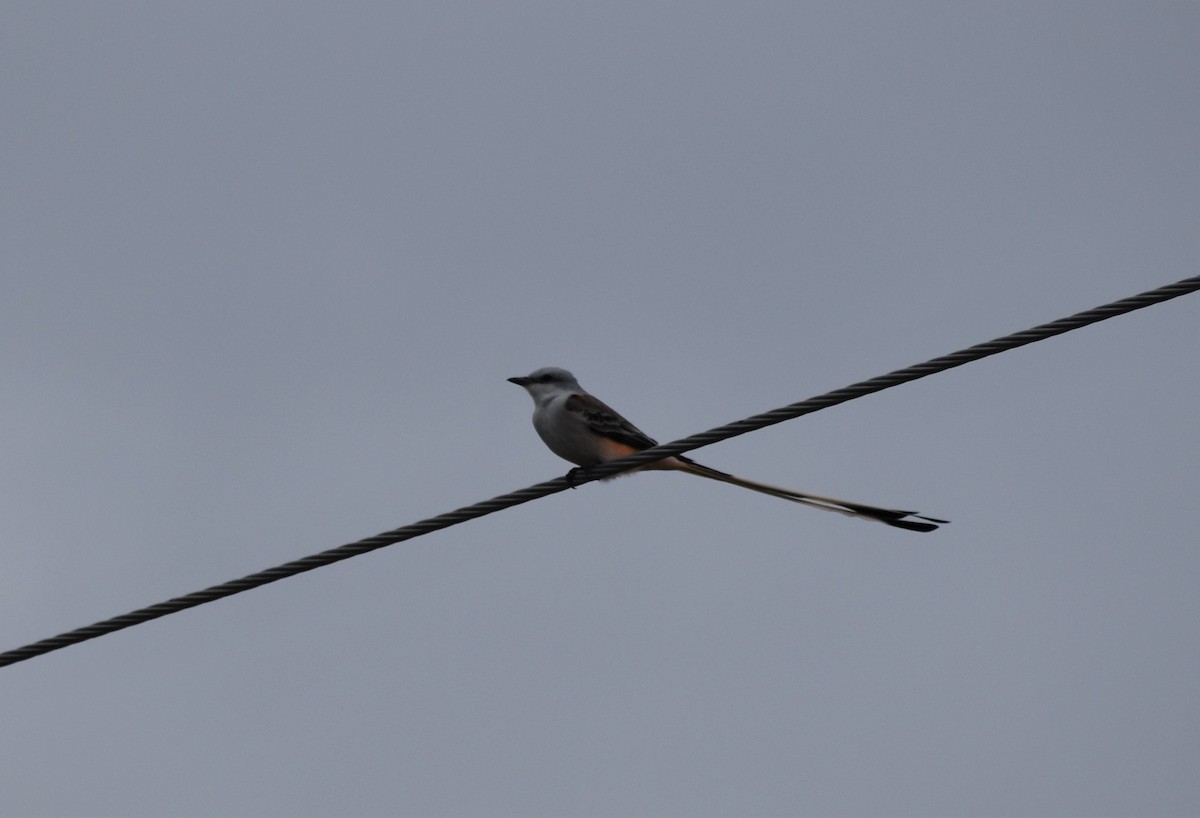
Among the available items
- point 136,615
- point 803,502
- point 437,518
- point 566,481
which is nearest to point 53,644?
point 136,615

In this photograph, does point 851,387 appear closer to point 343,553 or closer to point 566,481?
point 566,481

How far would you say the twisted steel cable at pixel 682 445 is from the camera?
13.5 feet

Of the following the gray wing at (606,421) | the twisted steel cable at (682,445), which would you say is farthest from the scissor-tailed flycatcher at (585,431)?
the twisted steel cable at (682,445)

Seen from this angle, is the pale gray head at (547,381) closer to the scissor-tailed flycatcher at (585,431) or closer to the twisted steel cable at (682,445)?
the scissor-tailed flycatcher at (585,431)

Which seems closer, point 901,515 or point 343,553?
point 343,553

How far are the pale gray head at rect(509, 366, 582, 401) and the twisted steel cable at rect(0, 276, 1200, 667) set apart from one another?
7.30 feet

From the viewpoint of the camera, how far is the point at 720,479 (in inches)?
226

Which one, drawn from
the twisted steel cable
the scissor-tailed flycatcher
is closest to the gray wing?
the scissor-tailed flycatcher

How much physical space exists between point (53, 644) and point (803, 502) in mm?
2801

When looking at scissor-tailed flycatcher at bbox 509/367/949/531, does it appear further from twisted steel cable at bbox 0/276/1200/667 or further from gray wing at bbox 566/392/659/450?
A: twisted steel cable at bbox 0/276/1200/667

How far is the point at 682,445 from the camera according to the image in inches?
177

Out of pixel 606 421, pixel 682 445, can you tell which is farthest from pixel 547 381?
pixel 682 445

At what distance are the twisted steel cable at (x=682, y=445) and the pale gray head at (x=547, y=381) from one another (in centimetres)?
222

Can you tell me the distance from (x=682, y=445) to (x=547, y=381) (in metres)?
2.41
